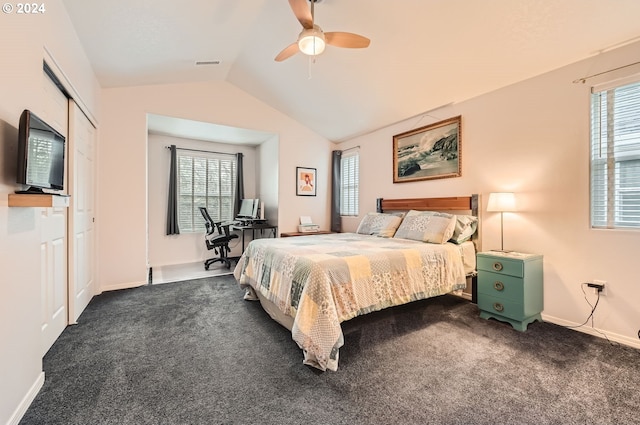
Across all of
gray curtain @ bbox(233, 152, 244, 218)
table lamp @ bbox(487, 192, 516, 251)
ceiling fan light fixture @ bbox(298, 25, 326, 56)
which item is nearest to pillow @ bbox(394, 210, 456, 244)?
table lamp @ bbox(487, 192, 516, 251)

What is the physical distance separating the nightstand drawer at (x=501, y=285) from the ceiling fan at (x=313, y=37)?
2529 mm

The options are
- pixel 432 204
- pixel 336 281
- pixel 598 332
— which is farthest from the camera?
pixel 432 204

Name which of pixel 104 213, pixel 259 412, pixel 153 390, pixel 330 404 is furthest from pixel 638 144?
pixel 104 213

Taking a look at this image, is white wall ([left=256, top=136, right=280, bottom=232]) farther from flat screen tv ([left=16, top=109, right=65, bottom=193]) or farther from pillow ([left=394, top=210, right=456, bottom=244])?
flat screen tv ([left=16, top=109, right=65, bottom=193])

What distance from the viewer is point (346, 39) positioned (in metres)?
2.40

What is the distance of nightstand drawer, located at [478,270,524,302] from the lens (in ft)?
Result: 8.16

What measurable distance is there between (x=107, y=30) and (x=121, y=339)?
9.61 feet

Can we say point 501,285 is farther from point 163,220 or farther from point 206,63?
point 163,220

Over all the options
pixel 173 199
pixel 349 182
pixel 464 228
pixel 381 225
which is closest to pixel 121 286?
pixel 173 199

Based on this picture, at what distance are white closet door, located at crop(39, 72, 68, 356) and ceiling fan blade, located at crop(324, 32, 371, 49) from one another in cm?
225

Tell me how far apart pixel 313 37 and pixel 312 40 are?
0.12 feet

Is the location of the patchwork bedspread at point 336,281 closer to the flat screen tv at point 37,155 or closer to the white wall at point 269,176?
the flat screen tv at point 37,155

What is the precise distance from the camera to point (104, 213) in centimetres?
371

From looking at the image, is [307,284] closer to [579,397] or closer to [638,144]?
[579,397]
